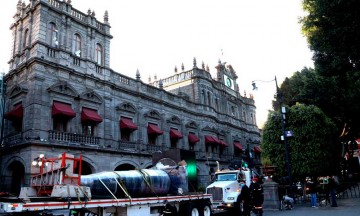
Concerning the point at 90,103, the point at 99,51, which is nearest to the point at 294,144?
the point at 90,103

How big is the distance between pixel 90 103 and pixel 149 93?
24.2ft

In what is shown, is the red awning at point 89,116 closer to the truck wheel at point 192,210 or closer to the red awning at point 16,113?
the red awning at point 16,113

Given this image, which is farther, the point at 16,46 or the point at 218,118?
the point at 218,118

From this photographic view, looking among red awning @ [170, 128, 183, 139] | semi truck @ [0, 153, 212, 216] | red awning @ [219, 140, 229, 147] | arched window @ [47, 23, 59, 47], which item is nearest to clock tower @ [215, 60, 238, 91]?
red awning @ [219, 140, 229, 147]

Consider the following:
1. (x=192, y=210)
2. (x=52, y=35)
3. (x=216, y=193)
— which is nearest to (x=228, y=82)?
(x=52, y=35)

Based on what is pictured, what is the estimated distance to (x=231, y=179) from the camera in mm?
17500

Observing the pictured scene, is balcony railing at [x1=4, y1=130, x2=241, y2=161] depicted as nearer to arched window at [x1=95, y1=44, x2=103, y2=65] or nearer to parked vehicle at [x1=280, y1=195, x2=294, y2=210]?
arched window at [x1=95, y1=44, x2=103, y2=65]

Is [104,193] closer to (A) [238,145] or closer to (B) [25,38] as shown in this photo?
(B) [25,38]

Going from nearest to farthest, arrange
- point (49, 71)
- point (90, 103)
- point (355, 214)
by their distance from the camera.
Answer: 1. point (355, 214)
2. point (49, 71)
3. point (90, 103)

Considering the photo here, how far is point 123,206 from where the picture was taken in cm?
1030

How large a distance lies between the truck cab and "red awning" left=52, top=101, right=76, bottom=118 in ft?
34.0

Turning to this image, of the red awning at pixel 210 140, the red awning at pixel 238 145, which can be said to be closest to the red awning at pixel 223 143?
the red awning at pixel 210 140

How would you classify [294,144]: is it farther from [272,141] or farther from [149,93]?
[149,93]

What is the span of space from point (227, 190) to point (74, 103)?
12388mm
